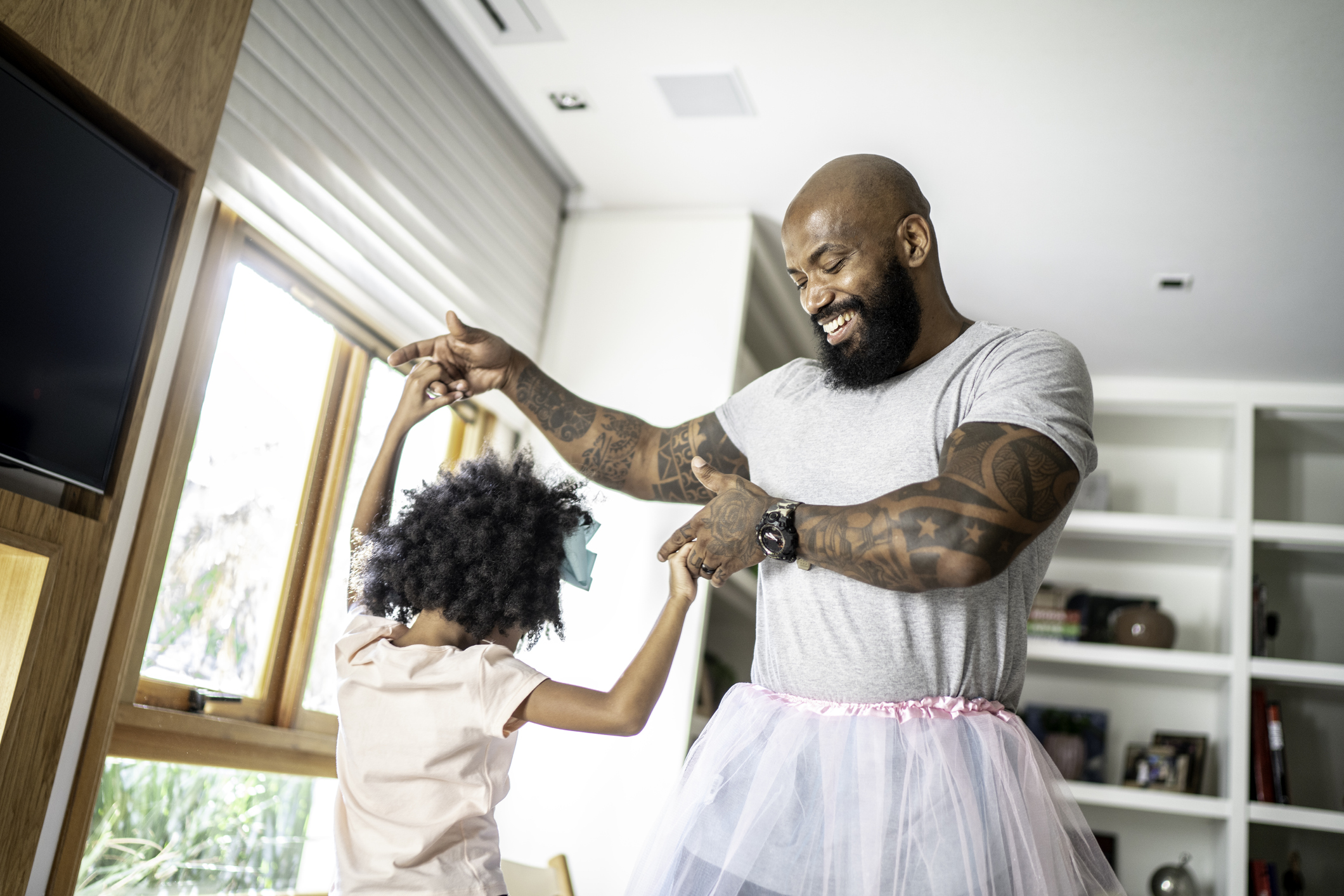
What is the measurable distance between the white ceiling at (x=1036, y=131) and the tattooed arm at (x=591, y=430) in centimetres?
112

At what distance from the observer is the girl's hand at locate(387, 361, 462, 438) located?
168 cm

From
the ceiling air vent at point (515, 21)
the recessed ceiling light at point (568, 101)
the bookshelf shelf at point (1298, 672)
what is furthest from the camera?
the bookshelf shelf at point (1298, 672)

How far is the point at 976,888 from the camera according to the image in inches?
42.9

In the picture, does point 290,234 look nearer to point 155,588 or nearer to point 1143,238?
point 155,588

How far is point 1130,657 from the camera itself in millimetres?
3699

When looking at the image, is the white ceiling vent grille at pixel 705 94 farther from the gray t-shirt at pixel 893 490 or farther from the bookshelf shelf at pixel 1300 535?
the bookshelf shelf at pixel 1300 535

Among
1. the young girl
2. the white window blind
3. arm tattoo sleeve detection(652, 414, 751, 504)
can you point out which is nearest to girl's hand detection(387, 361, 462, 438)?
the young girl

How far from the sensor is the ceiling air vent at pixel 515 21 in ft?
8.20

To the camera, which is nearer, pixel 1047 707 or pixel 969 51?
pixel 969 51

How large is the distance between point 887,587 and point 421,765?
65cm

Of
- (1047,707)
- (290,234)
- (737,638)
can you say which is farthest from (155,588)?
(1047,707)

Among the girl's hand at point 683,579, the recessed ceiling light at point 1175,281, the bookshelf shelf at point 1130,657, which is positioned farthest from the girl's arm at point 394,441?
the bookshelf shelf at point 1130,657

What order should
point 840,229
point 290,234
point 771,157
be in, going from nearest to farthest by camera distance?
point 840,229 → point 290,234 → point 771,157

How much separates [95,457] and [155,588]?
36 centimetres
